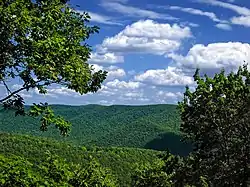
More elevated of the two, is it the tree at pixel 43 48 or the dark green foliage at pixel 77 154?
the tree at pixel 43 48

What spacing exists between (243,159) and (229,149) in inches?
39.0

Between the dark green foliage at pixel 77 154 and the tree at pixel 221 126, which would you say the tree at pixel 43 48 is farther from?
the dark green foliage at pixel 77 154

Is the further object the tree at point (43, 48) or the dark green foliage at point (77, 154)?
the dark green foliage at point (77, 154)

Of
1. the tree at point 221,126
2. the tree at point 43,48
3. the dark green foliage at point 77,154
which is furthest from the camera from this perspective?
the dark green foliage at point 77,154

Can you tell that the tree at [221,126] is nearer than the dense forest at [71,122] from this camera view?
No

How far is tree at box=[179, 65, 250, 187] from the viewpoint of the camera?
84.6ft

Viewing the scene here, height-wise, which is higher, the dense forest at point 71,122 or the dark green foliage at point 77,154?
the dense forest at point 71,122

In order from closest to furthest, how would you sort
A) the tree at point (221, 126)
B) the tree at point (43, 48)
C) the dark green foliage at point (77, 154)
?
the tree at point (43, 48), the tree at point (221, 126), the dark green foliage at point (77, 154)

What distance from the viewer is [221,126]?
26.7m

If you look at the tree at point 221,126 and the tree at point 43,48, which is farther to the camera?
the tree at point 221,126

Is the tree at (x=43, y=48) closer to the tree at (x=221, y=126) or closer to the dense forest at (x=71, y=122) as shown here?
the dense forest at (x=71, y=122)

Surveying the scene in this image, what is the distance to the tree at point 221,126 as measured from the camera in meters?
25.8

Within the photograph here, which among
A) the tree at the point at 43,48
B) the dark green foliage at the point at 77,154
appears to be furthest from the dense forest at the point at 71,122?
the dark green foliage at the point at 77,154

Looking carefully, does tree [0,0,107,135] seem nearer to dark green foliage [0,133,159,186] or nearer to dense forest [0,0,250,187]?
dense forest [0,0,250,187]
